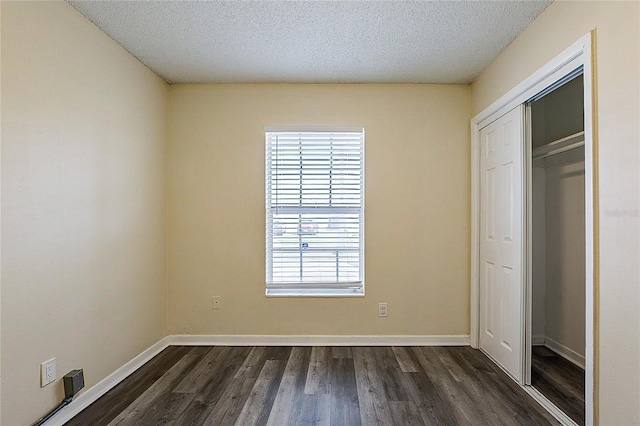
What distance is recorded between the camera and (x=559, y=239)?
10.9 feet

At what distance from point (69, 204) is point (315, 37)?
1.97m

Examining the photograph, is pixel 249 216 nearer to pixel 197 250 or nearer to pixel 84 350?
pixel 197 250

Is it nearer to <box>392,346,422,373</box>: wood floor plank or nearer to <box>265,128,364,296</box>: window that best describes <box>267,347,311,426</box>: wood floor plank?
<box>265,128,364,296</box>: window

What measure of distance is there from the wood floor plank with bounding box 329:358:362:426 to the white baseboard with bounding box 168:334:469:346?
0.37 metres

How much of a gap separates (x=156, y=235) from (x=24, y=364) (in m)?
1.56

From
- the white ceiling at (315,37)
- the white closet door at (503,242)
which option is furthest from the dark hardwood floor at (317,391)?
the white ceiling at (315,37)

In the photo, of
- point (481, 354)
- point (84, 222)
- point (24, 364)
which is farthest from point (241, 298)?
point (481, 354)

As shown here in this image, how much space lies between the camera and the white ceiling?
234 cm

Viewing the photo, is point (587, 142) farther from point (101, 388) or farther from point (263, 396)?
point (101, 388)

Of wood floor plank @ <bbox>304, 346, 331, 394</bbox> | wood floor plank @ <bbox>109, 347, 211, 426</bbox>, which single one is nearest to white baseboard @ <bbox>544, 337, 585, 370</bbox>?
wood floor plank @ <bbox>304, 346, 331, 394</bbox>

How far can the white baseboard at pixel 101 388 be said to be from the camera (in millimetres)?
2213

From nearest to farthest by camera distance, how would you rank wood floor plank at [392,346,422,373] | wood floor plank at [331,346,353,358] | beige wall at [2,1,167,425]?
beige wall at [2,1,167,425] < wood floor plank at [392,346,422,373] < wood floor plank at [331,346,353,358]

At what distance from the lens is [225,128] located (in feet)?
11.9

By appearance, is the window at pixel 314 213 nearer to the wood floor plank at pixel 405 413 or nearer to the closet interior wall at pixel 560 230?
the wood floor plank at pixel 405 413
